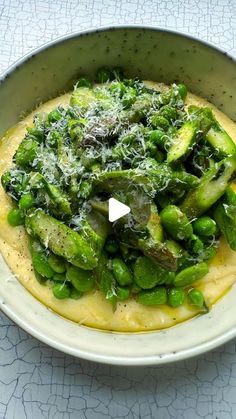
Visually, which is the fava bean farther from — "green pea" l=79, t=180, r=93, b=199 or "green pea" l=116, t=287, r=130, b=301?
"green pea" l=79, t=180, r=93, b=199

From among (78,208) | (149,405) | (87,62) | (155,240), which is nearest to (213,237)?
(155,240)

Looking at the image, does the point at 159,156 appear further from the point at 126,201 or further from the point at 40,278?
the point at 40,278

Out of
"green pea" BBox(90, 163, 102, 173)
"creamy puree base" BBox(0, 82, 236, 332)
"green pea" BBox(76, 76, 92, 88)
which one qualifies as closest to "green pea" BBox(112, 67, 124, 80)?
"green pea" BBox(76, 76, 92, 88)

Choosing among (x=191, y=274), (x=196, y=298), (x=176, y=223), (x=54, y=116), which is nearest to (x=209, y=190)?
(x=176, y=223)

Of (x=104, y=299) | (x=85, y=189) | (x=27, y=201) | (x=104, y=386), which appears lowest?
(x=104, y=386)

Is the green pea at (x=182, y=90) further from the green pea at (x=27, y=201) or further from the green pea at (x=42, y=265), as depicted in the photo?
the green pea at (x=42, y=265)

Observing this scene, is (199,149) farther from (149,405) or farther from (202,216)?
(149,405)

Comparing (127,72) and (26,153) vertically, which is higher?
(127,72)
